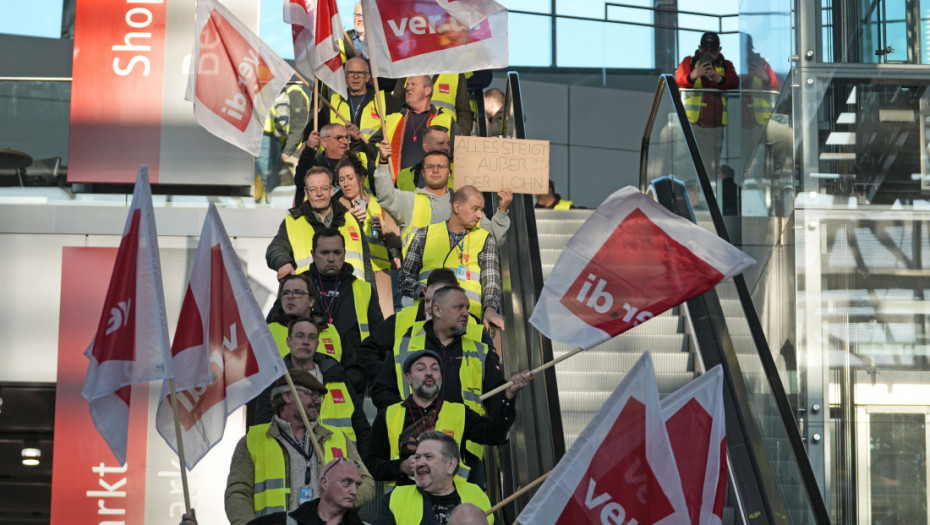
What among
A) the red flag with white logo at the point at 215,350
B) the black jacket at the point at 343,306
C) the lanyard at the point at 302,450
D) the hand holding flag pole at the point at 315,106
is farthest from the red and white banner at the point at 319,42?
the lanyard at the point at 302,450

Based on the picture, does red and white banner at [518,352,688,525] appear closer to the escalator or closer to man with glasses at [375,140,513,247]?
the escalator

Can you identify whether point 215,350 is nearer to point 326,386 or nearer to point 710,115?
point 326,386

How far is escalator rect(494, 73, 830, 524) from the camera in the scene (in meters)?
9.30

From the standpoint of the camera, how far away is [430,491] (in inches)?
312

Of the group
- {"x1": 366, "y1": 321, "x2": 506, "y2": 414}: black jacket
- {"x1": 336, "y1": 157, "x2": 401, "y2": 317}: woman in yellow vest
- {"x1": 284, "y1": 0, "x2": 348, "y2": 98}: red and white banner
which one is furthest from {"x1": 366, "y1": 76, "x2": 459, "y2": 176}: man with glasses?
{"x1": 366, "y1": 321, "x2": 506, "y2": 414}: black jacket

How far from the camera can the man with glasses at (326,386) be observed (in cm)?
905

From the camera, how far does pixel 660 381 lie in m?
11.3

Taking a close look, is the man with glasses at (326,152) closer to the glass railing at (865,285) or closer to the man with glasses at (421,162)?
the man with glasses at (421,162)

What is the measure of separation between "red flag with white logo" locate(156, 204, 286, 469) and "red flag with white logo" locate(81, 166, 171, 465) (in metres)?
0.31

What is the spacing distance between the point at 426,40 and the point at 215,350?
350 cm

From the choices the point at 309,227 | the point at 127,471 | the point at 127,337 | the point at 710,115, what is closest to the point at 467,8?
the point at 309,227

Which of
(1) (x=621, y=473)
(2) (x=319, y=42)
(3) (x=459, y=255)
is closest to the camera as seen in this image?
(1) (x=621, y=473)

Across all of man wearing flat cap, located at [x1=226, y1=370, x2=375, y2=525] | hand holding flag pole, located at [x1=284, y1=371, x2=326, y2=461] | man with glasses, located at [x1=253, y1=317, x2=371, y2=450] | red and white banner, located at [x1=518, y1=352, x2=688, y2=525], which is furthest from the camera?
man with glasses, located at [x1=253, y1=317, x2=371, y2=450]

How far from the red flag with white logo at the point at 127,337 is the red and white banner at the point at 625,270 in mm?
1929
